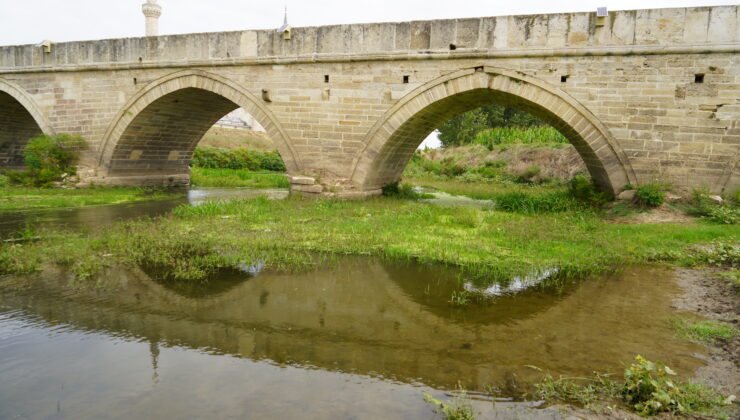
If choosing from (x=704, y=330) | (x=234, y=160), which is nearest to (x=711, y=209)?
(x=704, y=330)

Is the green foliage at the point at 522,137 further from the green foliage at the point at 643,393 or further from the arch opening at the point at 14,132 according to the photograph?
the arch opening at the point at 14,132

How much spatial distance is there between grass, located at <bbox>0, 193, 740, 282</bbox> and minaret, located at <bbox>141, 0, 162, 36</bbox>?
1142 cm

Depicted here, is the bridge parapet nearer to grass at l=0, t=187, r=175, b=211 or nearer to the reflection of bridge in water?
grass at l=0, t=187, r=175, b=211

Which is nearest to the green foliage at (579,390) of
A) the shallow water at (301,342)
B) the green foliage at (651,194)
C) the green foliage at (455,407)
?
the shallow water at (301,342)

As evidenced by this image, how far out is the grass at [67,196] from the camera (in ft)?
36.3

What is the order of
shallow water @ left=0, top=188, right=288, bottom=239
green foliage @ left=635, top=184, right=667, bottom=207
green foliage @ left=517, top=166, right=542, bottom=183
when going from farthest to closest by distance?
green foliage @ left=517, top=166, right=542, bottom=183 < green foliage @ left=635, top=184, right=667, bottom=207 < shallow water @ left=0, top=188, right=288, bottom=239

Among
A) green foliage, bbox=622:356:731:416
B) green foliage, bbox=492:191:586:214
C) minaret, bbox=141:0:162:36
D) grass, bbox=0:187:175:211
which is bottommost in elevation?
green foliage, bbox=622:356:731:416

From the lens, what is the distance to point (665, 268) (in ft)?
20.2

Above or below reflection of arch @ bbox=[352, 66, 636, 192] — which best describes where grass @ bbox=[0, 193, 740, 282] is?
below

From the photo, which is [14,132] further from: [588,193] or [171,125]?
[588,193]

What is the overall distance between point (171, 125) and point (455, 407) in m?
15.2

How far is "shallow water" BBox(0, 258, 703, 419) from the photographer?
295 centimetres

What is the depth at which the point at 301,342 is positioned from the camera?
381cm

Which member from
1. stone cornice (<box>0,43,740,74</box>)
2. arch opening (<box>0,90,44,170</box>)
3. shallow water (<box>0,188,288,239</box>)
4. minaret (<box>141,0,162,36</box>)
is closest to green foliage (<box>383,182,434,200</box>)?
stone cornice (<box>0,43,740,74</box>)
